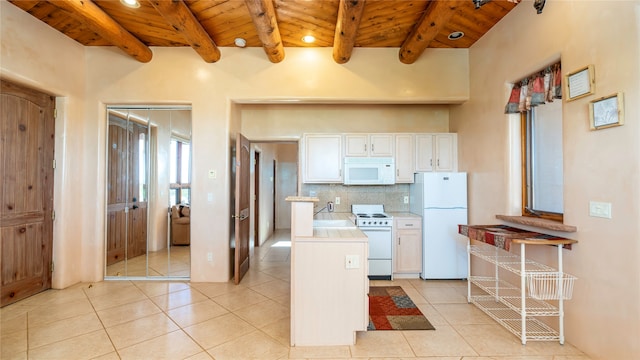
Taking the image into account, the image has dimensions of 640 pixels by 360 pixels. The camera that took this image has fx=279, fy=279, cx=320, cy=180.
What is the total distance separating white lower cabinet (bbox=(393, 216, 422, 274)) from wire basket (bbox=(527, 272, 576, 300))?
5.11ft

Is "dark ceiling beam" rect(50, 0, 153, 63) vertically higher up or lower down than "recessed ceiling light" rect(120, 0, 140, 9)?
lower down

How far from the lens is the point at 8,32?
2818mm

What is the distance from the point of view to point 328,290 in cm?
225

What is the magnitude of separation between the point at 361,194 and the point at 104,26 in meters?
3.82

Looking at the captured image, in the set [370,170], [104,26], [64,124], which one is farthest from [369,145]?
[64,124]

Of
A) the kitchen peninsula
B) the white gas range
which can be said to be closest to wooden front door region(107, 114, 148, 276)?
the kitchen peninsula

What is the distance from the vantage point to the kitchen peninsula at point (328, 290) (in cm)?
225

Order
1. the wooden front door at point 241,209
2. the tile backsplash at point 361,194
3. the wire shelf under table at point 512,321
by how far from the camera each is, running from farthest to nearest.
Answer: the tile backsplash at point 361,194, the wooden front door at point 241,209, the wire shelf under table at point 512,321

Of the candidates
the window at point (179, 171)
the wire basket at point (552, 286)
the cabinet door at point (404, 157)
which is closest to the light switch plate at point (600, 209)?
the wire basket at point (552, 286)

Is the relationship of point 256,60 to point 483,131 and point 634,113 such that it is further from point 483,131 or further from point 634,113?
point 634,113

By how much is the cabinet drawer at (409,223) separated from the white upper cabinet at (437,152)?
782 millimetres

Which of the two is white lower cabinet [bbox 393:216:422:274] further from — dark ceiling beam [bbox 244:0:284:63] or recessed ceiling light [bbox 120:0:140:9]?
recessed ceiling light [bbox 120:0:140:9]

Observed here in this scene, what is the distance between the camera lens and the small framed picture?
1.89m

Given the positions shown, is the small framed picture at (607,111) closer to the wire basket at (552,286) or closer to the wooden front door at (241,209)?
the wire basket at (552,286)
